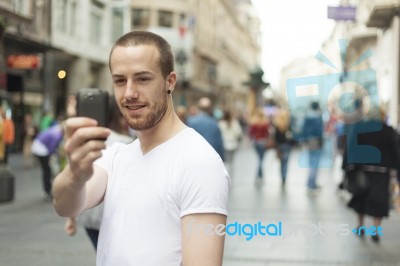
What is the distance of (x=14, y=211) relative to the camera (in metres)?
7.58

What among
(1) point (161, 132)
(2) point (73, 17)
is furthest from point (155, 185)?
(2) point (73, 17)

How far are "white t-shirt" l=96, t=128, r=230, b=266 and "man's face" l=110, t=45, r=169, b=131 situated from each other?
0.12m

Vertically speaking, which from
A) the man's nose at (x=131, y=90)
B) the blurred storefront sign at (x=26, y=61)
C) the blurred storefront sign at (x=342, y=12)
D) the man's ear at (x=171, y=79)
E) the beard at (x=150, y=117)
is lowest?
the beard at (x=150, y=117)

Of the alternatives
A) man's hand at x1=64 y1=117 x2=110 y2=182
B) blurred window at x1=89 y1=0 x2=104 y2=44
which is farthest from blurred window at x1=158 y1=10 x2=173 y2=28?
man's hand at x1=64 y1=117 x2=110 y2=182

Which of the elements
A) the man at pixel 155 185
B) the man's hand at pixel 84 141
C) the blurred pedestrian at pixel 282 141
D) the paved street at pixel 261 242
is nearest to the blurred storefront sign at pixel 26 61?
the paved street at pixel 261 242

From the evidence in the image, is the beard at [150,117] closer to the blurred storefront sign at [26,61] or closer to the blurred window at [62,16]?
the blurred window at [62,16]

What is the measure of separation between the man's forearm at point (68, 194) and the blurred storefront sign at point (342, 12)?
1.18 metres

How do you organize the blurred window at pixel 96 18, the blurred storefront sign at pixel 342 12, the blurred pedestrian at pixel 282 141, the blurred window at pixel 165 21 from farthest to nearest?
the blurred pedestrian at pixel 282 141 < the blurred window at pixel 165 21 < the blurred window at pixel 96 18 < the blurred storefront sign at pixel 342 12

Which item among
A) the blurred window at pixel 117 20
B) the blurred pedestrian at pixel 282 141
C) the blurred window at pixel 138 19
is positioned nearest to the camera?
the blurred window at pixel 117 20

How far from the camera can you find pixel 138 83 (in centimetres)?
146

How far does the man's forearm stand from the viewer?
141cm

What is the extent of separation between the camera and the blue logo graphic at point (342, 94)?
202 cm

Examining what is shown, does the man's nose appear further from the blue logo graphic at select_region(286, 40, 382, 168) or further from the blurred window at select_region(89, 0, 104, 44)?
the blurred window at select_region(89, 0, 104, 44)

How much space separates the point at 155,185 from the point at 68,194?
8.3 inches
